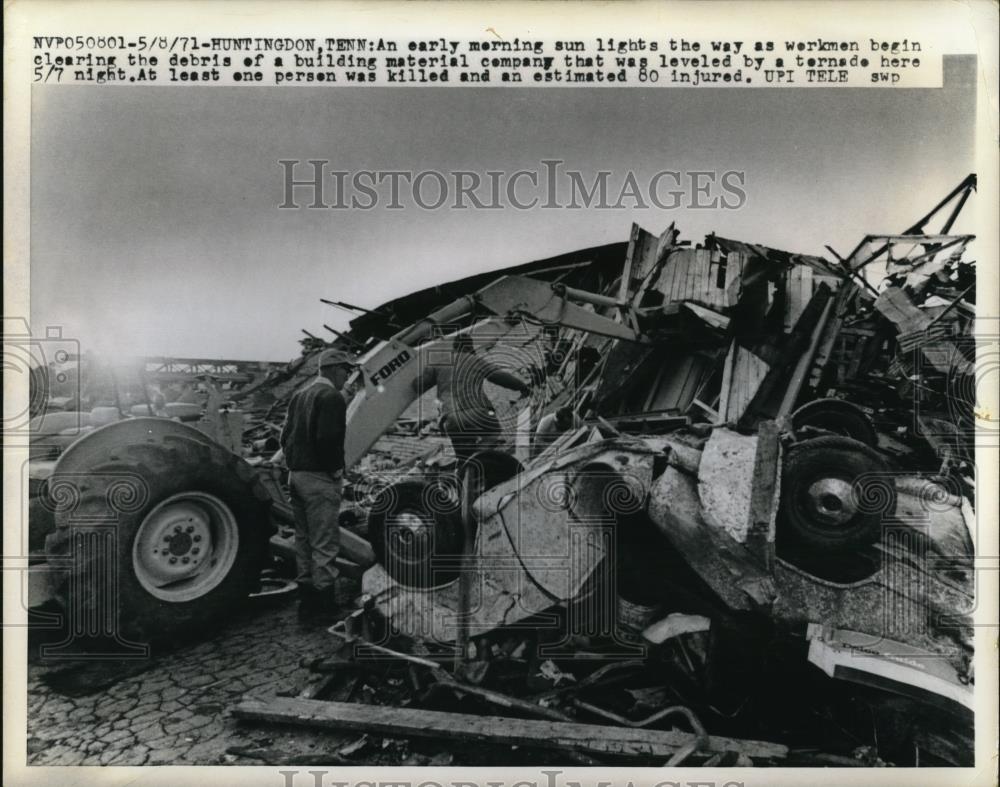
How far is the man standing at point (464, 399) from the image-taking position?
4277mm

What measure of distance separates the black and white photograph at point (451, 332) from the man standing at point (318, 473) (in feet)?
0.07

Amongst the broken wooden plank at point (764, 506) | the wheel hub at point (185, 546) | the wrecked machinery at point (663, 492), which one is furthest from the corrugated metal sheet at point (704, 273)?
the wheel hub at point (185, 546)

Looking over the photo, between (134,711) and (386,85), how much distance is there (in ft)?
11.2

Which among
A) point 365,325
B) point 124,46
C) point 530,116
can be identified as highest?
point 124,46

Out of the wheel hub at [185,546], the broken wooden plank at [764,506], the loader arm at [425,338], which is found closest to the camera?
the broken wooden plank at [764,506]

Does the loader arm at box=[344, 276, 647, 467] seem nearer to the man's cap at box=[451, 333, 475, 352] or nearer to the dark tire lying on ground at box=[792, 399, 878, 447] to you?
the man's cap at box=[451, 333, 475, 352]

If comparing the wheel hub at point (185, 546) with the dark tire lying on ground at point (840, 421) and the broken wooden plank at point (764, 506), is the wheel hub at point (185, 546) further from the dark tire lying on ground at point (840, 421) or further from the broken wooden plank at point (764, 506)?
the dark tire lying on ground at point (840, 421)

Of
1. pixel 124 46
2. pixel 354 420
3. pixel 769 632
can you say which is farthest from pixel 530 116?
pixel 769 632

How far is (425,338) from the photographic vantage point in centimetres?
428

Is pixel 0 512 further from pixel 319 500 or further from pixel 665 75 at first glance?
pixel 665 75

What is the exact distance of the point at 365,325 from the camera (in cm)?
426

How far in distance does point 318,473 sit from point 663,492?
69.8 inches

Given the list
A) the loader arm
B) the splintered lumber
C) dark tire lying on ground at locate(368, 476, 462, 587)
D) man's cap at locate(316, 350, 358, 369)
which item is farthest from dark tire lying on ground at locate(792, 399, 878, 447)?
man's cap at locate(316, 350, 358, 369)

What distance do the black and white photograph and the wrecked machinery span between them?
0.06 ft
